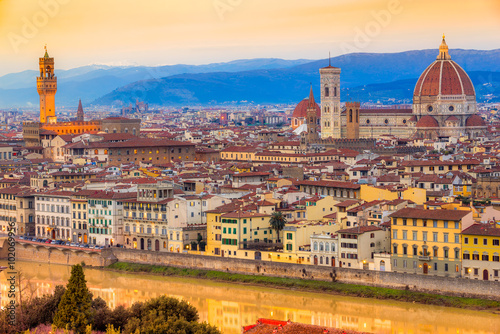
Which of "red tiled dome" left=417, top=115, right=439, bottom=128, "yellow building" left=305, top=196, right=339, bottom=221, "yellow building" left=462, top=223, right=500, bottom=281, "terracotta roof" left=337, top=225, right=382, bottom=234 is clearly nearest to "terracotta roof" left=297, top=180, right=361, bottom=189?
"yellow building" left=305, top=196, right=339, bottom=221

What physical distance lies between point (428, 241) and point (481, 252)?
1.52 m

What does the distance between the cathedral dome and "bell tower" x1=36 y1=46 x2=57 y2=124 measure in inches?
1137

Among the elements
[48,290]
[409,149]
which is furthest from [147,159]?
[48,290]

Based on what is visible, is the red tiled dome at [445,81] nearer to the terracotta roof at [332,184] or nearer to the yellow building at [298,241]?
the terracotta roof at [332,184]

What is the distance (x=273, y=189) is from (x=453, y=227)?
35.0ft

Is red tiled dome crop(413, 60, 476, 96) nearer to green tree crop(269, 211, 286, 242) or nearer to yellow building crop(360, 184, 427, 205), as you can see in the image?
yellow building crop(360, 184, 427, 205)

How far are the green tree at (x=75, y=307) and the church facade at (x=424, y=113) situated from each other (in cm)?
6156

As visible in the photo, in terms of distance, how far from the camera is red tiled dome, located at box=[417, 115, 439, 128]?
8375 centimetres

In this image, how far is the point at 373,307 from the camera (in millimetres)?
27609

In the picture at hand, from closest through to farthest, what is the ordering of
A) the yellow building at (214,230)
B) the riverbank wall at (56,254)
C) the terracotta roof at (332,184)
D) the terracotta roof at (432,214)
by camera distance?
1. the terracotta roof at (432,214)
2. the yellow building at (214,230)
3. the riverbank wall at (56,254)
4. the terracotta roof at (332,184)

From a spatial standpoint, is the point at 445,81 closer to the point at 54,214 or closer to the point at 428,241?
the point at 54,214

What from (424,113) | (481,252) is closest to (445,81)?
(424,113)

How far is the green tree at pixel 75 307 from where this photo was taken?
843 inches

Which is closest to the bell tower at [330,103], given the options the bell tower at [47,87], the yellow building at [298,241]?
the bell tower at [47,87]
